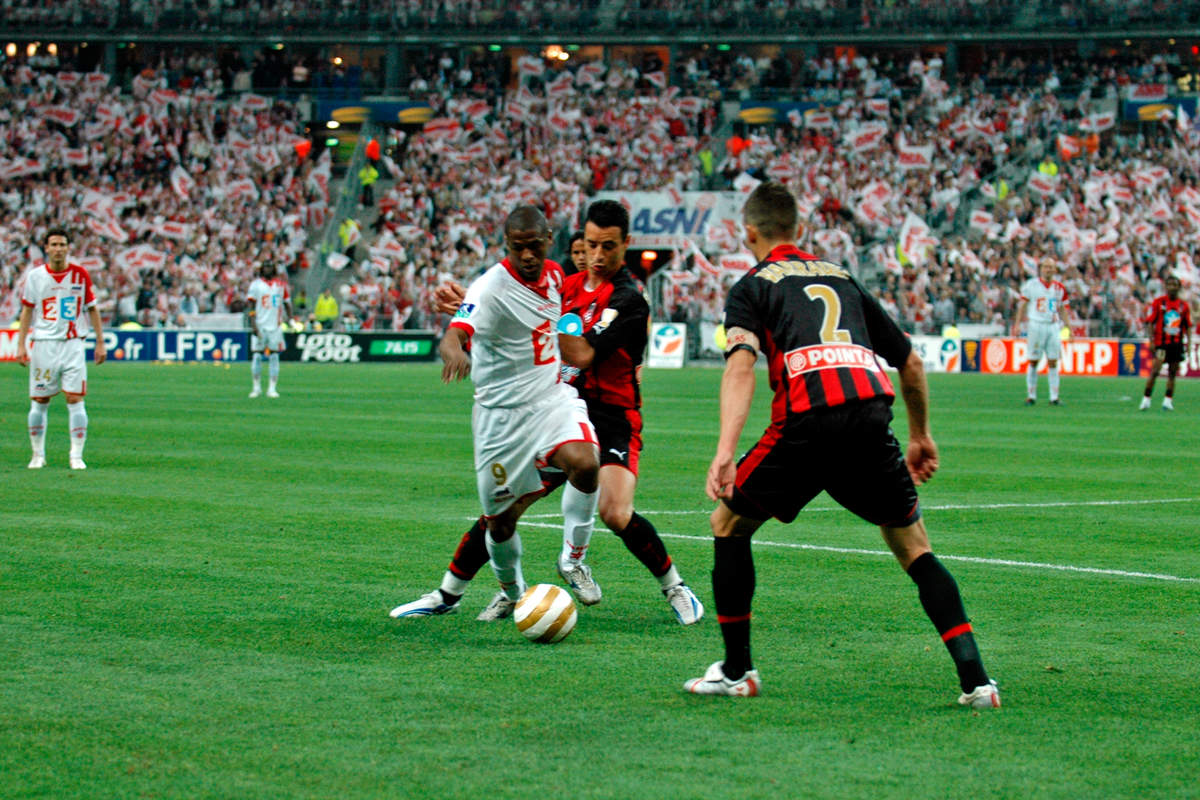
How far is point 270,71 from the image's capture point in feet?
190

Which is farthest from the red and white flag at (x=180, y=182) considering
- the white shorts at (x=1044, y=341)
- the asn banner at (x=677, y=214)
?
the white shorts at (x=1044, y=341)

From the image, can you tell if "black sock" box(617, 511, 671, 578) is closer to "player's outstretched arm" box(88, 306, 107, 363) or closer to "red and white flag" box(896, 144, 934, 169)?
"player's outstretched arm" box(88, 306, 107, 363)

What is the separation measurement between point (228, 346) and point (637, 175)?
14617 millimetres

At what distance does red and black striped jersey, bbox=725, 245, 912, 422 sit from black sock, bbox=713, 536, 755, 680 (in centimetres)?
55

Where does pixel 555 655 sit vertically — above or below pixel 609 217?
below

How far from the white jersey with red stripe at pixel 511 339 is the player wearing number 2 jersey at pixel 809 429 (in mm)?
1704

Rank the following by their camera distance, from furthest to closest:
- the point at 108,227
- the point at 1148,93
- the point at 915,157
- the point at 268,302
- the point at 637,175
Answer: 1. the point at 637,175
2. the point at 1148,93
3. the point at 915,157
4. the point at 108,227
5. the point at 268,302

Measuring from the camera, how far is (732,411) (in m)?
5.52

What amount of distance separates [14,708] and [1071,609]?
16.8ft

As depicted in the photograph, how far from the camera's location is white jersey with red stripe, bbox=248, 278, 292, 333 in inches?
1112

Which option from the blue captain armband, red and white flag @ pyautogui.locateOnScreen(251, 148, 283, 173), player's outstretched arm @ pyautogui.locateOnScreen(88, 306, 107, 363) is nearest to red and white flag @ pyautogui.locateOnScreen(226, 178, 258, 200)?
red and white flag @ pyautogui.locateOnScreen(251, 148, 283, 173)

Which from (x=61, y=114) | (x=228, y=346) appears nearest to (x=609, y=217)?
(x=228, y=346)

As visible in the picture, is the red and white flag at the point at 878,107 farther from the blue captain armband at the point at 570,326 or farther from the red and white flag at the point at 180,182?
the blue captain armband at the point at 570,326

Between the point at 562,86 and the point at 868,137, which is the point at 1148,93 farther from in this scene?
the point at 562,86
